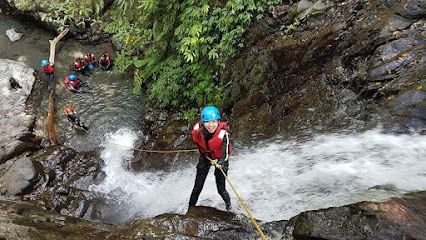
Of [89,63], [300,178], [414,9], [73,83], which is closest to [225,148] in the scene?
[300,178]

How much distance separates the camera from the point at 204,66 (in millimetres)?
8508

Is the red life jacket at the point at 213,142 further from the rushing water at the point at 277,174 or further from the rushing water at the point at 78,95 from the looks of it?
the rushing water at the point at 78,95

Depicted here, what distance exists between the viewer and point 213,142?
160 inches

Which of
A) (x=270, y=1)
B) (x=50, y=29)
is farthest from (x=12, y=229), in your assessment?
(x=50, y=29)

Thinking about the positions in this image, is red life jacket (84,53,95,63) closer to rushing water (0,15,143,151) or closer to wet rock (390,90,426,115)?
rushing water (0,15,143,151)

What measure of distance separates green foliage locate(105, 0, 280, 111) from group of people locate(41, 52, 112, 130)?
119 inches

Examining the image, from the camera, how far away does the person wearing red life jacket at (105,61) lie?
13205 millimetres

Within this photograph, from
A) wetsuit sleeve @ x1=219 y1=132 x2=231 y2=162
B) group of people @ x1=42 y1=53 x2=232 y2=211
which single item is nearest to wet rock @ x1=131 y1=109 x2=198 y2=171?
group of people @ x1=42 y1=53 x2=232 y2=211

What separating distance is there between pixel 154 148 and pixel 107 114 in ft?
11.5

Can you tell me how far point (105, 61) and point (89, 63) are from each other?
0.85 meters

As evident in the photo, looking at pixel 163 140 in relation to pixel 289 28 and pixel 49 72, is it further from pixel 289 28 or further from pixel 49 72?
pixel 49 72

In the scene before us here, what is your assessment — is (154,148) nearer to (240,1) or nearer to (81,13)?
(240,1)

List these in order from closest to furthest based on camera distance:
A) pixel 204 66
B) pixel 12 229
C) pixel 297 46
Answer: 1. pixel 12 229
2. pixel 297 46
3. pixel 204 66

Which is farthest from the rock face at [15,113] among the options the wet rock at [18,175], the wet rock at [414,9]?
the wet rock at [414,9]
